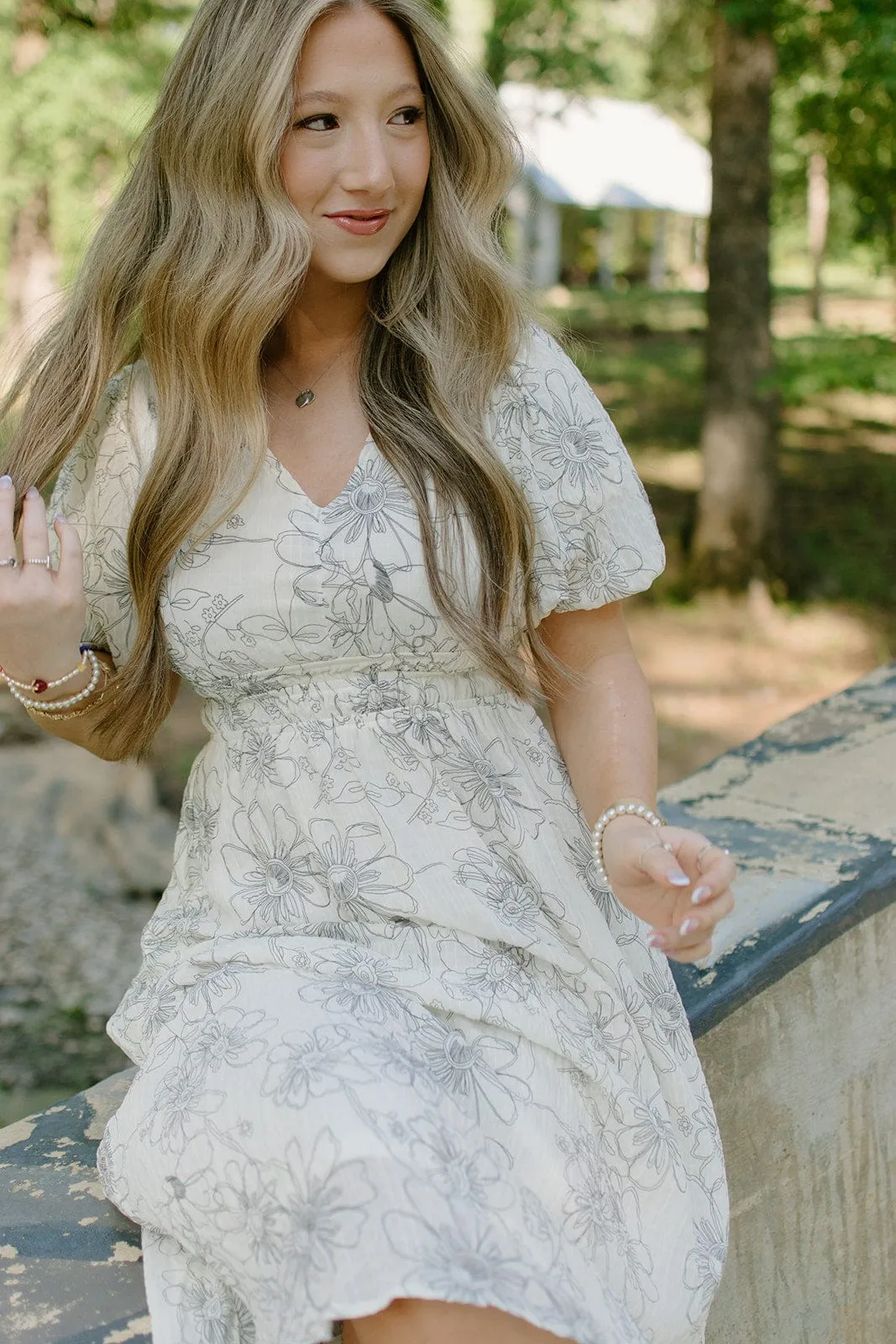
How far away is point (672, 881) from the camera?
160 centimetres

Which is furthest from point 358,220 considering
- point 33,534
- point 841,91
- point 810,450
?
point 810,450

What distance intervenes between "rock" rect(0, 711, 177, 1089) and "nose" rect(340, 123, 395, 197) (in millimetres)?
2769

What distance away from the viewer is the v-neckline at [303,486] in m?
1.85

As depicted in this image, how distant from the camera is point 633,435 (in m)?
12.5

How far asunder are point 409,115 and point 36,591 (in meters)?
0.83

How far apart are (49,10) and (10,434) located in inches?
243

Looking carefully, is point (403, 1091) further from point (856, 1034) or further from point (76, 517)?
point (856, 1034)

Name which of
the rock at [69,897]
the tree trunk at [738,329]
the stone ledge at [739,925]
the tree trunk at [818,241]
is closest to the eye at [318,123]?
the stone ledge at [739,925]

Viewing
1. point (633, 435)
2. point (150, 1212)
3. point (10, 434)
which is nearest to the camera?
point (150, 1212)

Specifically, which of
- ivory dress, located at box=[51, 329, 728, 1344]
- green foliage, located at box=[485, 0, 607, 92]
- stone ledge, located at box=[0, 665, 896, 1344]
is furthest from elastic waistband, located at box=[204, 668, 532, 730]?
green foliage, located at box=[485, 0, 607, 92]

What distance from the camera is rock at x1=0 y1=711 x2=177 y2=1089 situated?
4.50 metres

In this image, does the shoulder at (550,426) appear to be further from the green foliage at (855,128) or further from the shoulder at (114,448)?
the green foliage at (855,128)

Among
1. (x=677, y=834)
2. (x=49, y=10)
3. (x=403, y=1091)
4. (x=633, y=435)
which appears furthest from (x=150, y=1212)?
(x=633, y=435)

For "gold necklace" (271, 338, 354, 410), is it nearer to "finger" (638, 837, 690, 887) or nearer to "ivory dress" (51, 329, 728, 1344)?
"ivory dress" (51, 329, 728, 1344)
